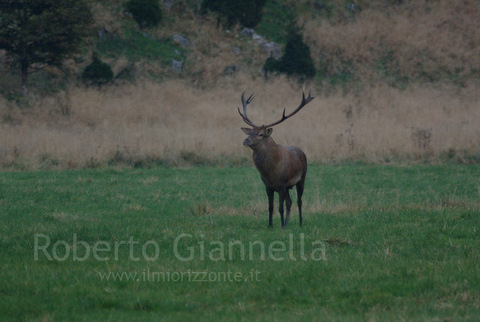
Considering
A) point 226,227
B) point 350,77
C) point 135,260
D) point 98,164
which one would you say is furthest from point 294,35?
point 135,260

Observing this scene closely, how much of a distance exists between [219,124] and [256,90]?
748cm

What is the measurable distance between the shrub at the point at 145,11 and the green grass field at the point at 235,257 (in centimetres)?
2856

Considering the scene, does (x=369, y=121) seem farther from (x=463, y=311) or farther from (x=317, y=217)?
(x=463, y=311)

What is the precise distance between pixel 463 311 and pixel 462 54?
4111cm

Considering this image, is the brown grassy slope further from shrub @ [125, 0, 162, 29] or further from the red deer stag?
the red deer stag

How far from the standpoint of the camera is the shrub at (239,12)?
42.9 meters

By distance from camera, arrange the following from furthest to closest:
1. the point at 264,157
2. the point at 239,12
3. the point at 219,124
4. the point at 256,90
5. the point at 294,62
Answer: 1. the point at 239,12
2. the point at 294,62
3. the point at 256,90
4. the point at 219,124
5. the point at 264,157

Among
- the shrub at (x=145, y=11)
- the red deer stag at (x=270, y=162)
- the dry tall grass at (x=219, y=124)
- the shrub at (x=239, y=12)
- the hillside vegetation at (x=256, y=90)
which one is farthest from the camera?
the shrub at (x=239, y=12)

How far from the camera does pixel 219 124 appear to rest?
2875 cm

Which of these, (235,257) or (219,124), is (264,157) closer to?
(235,257)

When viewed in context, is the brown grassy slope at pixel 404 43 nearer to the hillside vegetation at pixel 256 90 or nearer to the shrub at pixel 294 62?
the hillside vegetation at pixel 256 90

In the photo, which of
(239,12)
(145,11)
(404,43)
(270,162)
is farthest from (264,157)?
(404,43)

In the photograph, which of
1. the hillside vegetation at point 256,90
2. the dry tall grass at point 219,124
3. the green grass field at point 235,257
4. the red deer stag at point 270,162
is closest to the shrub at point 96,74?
the hillside vegetation at point 256,90

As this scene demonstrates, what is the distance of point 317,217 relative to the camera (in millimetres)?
11188
